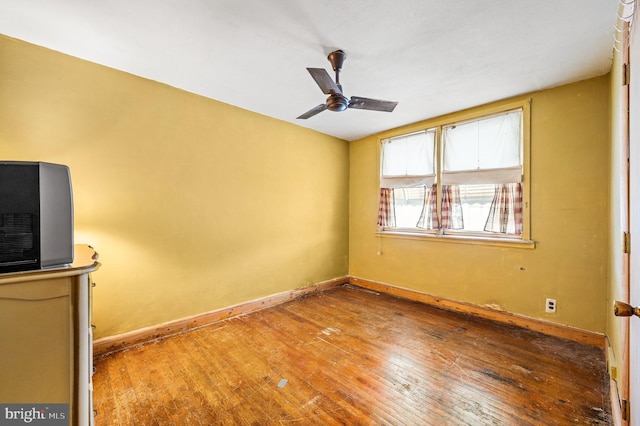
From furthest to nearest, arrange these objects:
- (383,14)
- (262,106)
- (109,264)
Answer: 1. (262,106)
2. (109,264)
3. (383,14)

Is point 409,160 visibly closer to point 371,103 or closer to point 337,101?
point 371,103

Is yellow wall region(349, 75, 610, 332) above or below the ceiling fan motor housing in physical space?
below

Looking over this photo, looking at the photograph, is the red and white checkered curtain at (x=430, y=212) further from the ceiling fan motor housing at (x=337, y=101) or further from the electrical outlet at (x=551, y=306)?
the ceiling fan motor housing at (x=337, y=101)

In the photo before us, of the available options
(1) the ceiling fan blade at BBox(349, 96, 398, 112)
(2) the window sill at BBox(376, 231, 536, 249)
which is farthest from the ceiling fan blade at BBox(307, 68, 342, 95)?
(2) the window sill at BBox(376, 231, 536, 249)

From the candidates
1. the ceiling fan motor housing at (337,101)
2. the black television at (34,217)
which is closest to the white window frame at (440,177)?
the ceiling fan motor housing at (337,101)

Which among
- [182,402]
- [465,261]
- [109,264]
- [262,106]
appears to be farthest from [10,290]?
[465,261]

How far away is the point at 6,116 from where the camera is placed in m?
2.01

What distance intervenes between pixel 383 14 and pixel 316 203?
2.82 metres

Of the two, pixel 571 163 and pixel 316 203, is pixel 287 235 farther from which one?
pixel 571 163

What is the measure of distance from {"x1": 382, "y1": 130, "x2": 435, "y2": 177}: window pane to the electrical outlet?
1963 millimetres

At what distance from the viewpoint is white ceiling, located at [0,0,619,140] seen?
1.73m

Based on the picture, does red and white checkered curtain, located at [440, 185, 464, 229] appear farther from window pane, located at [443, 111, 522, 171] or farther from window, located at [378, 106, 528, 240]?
window pane, located at [443, 111, 522, 171]

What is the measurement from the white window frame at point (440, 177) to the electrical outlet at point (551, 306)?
58 cm

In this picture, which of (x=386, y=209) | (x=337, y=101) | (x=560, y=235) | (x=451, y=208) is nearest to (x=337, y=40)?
(x=337, y=101)
